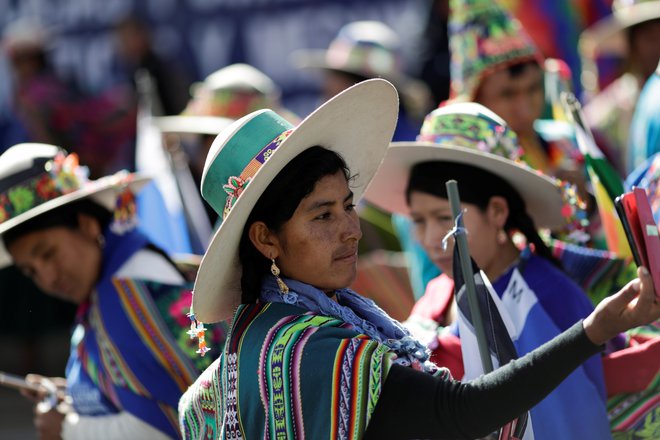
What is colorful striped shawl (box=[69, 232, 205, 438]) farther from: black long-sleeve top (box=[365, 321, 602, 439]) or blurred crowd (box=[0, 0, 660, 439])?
black long-sleeve top (box=[365, 321, 602, 439])

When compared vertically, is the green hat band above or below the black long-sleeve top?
above

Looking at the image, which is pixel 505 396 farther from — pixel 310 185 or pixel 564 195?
pixel 564 195

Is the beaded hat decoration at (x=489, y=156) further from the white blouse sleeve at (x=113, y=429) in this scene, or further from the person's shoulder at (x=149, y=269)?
the white blouse sleeve at (x=113, y=429)

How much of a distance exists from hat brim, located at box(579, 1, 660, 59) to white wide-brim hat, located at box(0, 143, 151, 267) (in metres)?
2.76

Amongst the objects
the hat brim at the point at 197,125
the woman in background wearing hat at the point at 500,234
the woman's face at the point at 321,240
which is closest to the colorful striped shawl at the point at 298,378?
the woman's face at the point at 321,240

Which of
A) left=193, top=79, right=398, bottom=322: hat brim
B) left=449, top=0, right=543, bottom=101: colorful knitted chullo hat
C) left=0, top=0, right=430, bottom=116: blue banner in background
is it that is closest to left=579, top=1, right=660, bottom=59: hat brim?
left=449, top=0, right=543, bottom=101: colorful knitted chullo hat

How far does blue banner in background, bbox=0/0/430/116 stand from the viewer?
8.95 metres

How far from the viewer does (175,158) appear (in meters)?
6.84

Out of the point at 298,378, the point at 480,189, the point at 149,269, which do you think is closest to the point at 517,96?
the point at 480,189

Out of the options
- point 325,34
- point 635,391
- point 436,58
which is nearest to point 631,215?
point 635,391

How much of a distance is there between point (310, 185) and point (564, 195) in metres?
1.45

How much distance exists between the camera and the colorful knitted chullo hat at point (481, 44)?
548 cm

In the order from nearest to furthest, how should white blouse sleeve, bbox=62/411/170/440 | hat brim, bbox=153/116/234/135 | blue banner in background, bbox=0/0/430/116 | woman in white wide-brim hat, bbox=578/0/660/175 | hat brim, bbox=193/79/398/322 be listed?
hat brim, bbox=193/79/398/322 → white blouse sleeve, bbox=62/411/170/440 → woman in white wide-brim hat, bbox=578/0/660/175 → hat brim, bbox=153/116/234/135 → blue banner in background, bbox=0/0/430/116

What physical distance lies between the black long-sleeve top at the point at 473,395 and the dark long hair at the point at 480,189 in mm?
1377
